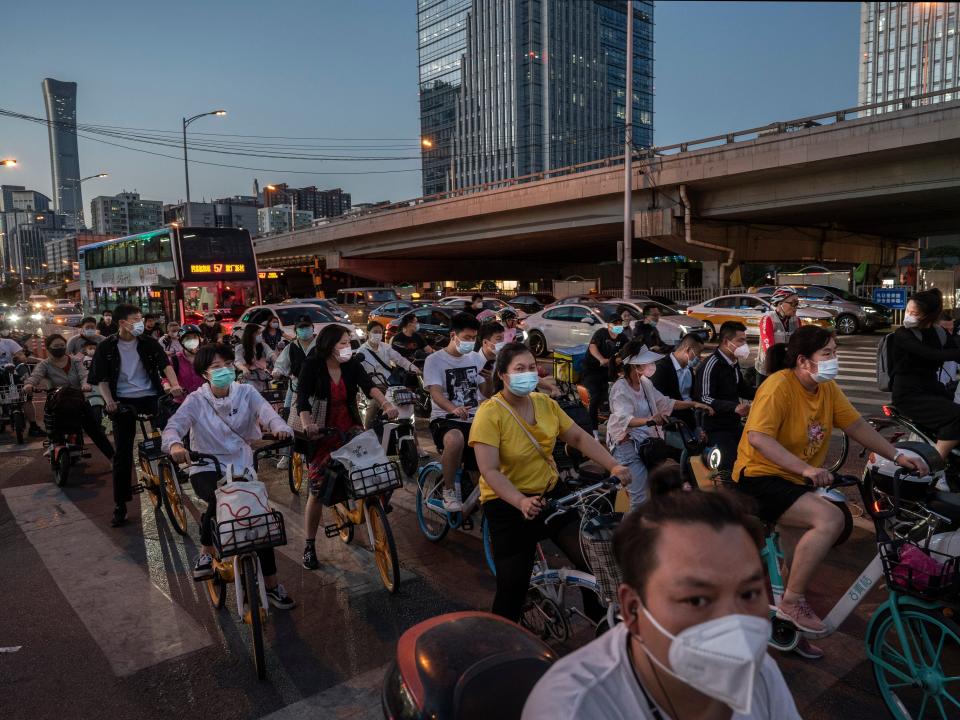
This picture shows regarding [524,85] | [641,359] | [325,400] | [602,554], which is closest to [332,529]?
[325,400]

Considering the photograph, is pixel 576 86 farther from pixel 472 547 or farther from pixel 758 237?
pixel 472 547

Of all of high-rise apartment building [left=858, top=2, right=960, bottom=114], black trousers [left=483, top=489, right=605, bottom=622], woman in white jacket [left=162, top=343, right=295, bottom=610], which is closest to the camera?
black trousers [left=483, top=489, right=605, bottom=622]

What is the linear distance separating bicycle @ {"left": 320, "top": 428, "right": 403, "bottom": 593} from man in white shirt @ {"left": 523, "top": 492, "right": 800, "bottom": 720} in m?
3.43

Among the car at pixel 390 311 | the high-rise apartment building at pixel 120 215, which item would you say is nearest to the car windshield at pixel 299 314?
the car at pixel 390 311

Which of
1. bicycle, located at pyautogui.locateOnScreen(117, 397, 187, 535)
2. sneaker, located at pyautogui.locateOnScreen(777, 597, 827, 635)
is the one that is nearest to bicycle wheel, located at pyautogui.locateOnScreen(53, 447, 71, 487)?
bicycle, located at pyautogui.locateOnScreen(117, 397, 187, 535)

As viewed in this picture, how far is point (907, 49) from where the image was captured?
11638 centimetres

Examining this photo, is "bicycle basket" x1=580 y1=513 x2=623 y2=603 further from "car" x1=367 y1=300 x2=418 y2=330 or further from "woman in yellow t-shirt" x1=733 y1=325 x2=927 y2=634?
"car" x1=367 y1=300 x2=418 y2=330

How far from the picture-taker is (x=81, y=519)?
684 cm

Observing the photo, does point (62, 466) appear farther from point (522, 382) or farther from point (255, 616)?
point (522, 382)

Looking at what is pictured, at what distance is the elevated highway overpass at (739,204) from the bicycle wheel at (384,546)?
2264cm

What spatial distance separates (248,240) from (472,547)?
64.4 feet

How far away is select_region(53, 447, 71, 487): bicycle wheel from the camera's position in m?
8.04

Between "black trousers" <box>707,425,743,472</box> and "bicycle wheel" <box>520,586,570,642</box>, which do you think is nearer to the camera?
"bicycle wheel" <box>520,586,570,642</box>

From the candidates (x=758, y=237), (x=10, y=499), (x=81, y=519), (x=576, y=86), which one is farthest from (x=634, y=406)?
(x=576, y=86)
